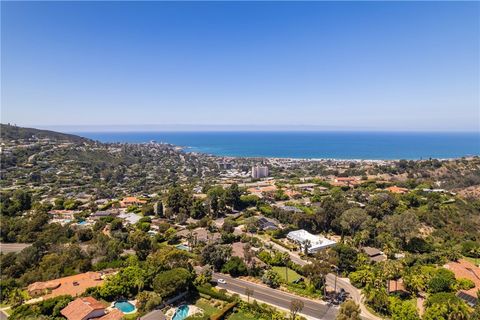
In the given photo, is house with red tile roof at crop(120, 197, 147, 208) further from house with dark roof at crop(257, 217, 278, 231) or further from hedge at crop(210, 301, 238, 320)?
hedge at crop(210, 301, 238, 320)

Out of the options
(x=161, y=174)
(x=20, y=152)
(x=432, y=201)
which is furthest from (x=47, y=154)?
(x=432, y=201)

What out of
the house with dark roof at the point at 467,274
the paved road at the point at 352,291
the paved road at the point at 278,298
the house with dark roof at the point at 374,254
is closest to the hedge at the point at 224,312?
the paved road at the point at 278,298

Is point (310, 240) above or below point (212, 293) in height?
Result: below

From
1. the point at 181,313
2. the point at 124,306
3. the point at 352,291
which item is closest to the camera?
the point at 181,313

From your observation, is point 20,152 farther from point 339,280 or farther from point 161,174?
point 339,280

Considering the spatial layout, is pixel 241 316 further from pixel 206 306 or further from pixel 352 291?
pixel 352 291

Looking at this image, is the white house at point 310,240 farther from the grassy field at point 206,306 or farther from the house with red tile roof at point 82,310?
the house with red tile roof at point 82,310

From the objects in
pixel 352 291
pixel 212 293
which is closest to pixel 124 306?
pixel 212 293
